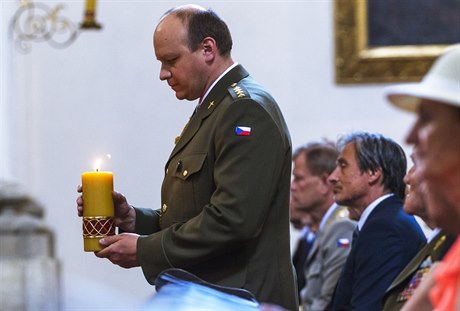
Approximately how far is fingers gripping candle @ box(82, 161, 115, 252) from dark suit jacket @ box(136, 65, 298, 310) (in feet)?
0.44

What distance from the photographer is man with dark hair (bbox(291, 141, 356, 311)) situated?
5829 millimetres

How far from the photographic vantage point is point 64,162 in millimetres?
9023

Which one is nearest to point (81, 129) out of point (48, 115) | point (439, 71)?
point (48, 115)

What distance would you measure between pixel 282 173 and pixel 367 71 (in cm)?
561

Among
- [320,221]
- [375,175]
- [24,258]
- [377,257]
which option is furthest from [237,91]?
[320,221]

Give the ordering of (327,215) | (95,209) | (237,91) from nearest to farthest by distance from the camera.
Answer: (95,209), (237,91), (327,215)

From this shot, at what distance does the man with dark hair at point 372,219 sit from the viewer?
4.52 metres

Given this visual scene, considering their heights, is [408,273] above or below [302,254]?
above

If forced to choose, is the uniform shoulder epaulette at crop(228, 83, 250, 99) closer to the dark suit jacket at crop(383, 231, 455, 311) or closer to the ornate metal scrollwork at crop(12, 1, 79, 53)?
the dark suit jacket at crop(383, 231, 455, 311)

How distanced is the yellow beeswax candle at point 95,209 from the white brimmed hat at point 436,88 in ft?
5.36

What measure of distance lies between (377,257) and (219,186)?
1295mm

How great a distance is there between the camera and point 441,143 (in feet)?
6.37

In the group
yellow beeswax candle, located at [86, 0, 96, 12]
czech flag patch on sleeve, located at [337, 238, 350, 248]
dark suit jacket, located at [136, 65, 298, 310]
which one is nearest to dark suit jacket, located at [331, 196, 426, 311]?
dark suit jacket, located at [136, 65, 298, 310]

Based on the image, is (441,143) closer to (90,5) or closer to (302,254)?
(90,5)
